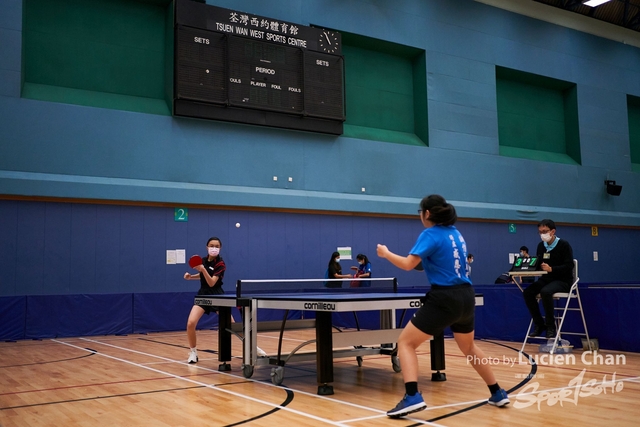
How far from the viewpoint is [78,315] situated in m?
11.9

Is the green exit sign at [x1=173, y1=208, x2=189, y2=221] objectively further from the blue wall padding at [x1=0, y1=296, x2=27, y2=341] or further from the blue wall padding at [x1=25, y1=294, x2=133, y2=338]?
the blue wall padding at [x1=0, y1=296, x2=27, y2=341]

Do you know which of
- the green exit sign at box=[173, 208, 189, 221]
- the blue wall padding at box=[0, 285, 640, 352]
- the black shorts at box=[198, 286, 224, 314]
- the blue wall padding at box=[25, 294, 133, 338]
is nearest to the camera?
the black shorts at box=[198, 286, 224, 314]

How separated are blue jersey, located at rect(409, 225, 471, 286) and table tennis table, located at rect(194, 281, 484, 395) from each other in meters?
0.93

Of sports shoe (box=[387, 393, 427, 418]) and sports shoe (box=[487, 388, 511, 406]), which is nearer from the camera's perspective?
sports shoe (box=[387, 393, 427, 418])

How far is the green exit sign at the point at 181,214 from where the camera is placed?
1324cm

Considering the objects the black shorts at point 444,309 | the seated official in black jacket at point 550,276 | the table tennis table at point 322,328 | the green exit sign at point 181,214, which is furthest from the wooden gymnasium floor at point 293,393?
the green exit sign at point 181,214

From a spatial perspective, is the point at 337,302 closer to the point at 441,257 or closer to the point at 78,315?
the point at 441,257

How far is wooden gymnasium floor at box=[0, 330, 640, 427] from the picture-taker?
172 inches

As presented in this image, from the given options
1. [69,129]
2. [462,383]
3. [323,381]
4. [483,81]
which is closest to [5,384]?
[323,381]

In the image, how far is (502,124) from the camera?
741 inches

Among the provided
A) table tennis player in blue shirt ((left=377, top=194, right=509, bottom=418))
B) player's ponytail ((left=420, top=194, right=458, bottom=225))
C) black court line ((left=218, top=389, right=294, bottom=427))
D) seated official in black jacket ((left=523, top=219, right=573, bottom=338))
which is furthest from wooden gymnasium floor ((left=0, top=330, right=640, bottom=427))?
player's ponytail ((left=420, top=194, right=458, bottom=225))

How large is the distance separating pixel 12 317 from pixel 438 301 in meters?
9.74

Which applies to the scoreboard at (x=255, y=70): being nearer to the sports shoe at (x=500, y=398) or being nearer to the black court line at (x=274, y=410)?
the black court line at (x=274, y=410)

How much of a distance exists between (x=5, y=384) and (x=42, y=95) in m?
7.61
